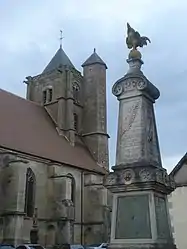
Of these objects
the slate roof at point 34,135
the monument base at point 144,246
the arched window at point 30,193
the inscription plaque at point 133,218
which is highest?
the slate roof at point 34,135

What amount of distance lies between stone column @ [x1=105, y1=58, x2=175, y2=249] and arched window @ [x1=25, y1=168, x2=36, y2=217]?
19.1m

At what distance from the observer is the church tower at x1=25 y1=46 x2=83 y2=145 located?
3328cm

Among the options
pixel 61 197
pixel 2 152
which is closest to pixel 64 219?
pixel 61 197

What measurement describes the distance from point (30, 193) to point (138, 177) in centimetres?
2011

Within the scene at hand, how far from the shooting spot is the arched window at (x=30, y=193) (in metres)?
25.4

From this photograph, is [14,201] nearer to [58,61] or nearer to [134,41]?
[134,41]

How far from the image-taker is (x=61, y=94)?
3441cm

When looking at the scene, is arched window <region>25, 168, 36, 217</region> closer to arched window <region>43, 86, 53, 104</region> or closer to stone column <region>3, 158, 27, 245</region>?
stone column <region>3, 158, 27, 245</region>

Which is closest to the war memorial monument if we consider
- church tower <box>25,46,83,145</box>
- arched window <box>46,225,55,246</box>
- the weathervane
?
the weathervane

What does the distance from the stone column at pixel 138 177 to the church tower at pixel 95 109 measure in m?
25.7

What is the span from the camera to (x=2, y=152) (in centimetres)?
2414

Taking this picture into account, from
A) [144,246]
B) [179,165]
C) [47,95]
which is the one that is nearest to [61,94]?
[47,95]

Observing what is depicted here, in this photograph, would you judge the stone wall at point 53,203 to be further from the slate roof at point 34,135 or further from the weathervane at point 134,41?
the weathervane at point 134,41

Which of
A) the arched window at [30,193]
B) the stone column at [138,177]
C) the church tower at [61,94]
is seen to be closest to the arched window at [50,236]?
the arched window at [30,193]
